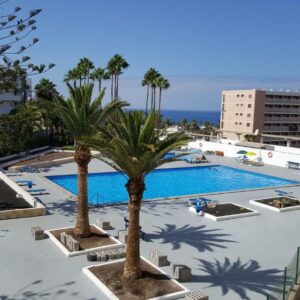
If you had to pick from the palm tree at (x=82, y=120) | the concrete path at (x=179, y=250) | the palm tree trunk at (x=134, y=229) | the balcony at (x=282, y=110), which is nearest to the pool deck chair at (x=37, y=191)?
the concrete path at (x=179, y=250)

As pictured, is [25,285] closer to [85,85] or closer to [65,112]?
[65,112]

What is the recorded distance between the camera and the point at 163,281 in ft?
35.8

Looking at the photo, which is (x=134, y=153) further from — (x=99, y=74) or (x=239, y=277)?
(x=99, y=74)

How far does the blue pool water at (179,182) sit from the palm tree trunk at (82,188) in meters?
8.98

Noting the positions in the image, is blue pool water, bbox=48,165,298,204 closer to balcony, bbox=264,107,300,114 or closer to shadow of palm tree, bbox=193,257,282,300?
shadow of palm tree, bbox=193,257,282,300

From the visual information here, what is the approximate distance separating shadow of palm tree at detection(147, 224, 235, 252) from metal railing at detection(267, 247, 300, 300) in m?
3.87

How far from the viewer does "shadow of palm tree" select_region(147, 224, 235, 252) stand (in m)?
14.4

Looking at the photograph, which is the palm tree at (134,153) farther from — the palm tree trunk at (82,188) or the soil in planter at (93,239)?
the palm tree trunk at (82,188)

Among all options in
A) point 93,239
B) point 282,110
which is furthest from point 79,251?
point 282,110

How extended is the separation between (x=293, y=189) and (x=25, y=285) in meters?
20.6

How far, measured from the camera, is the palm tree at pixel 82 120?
1406 centimetres

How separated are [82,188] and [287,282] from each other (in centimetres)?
803

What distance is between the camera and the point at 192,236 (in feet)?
51.0

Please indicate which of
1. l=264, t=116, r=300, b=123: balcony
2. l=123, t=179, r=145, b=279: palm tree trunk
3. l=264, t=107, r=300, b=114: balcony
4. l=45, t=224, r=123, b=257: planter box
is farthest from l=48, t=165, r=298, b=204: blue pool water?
l=264, t=116, r=300, b=123: balcony
